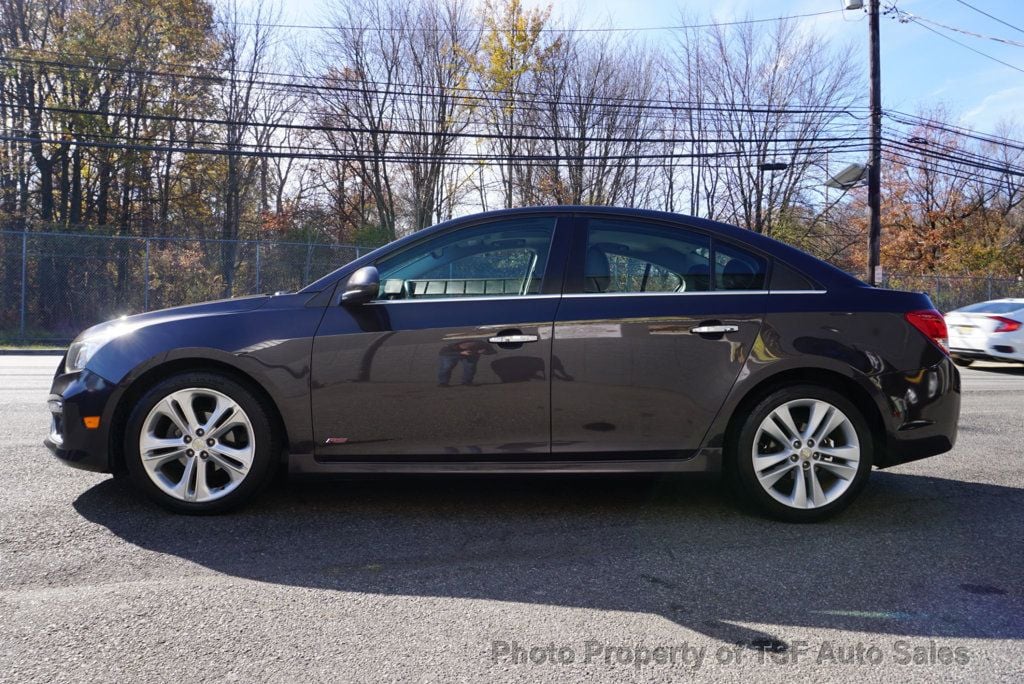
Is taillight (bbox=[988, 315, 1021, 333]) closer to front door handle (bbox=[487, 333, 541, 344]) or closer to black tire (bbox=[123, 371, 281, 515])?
front door handle (bbox=[487, 333, 541, 344])

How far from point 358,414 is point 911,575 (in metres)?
2.62

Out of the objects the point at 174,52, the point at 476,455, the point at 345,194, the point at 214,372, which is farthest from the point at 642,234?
the point at 345,194

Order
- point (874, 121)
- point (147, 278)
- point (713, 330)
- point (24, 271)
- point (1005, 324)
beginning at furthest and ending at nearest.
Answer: point (874, 121) < point (147, 278) < point (24, 271) < point (1005, 324) < point (713, 330)

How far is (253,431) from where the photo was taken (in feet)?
12.8

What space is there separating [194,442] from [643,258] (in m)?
2.51

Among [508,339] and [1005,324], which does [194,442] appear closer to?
[508,339]

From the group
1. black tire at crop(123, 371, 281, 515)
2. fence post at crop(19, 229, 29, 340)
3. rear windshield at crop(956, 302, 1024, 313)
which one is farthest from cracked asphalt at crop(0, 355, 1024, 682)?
fence post at crop(19, 229, 29, 340)

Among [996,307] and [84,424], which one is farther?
[996,307]

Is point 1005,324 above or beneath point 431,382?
above

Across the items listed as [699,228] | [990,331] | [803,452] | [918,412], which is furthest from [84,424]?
[990,331]

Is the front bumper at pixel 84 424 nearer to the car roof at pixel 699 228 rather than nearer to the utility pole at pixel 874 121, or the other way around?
the car roof at pixel 699 228

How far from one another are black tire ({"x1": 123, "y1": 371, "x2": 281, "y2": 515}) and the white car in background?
12323 mm

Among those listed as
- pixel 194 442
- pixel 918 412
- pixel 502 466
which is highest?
pixel 918 412

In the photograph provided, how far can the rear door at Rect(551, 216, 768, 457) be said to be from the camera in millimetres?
3914
